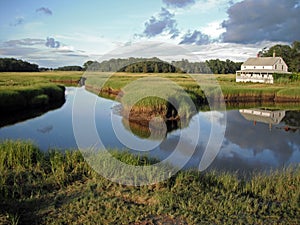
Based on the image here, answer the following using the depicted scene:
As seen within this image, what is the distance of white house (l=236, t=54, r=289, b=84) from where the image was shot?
4950cm

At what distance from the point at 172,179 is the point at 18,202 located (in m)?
3.06

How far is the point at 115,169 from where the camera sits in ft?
23.0

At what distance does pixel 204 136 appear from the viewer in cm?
1603

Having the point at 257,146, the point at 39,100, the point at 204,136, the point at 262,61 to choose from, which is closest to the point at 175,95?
the point at 204,136

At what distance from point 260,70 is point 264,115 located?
3101 cm

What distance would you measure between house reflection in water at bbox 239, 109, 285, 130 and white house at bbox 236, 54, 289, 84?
883 inches

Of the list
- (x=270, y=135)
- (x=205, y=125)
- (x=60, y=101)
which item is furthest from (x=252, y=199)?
(x=60, y=101)

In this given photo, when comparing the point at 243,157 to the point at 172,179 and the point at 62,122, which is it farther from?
the point at 62,122

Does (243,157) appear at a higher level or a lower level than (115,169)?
lower

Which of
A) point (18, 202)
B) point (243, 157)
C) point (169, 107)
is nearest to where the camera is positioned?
point (18, 202)

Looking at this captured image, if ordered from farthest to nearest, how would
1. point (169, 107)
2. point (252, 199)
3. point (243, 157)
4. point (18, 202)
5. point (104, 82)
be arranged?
1. point (104, 82)
2. point (169, 107)
3. point (243, 157)
4. point (252, 199)
5. point (18, 202)

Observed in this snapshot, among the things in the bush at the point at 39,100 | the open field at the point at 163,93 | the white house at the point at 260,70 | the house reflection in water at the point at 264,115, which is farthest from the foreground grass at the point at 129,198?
the white house at the point at 260,70

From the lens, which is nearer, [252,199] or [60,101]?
[252,199]

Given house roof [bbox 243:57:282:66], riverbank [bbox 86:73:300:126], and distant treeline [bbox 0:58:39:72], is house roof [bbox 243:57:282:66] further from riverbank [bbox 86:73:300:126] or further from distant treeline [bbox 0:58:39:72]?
distant treeline [bbox 0:58:39:72]
